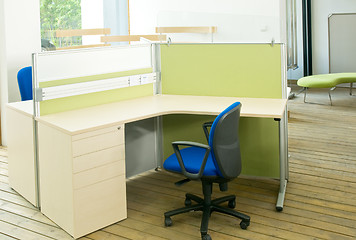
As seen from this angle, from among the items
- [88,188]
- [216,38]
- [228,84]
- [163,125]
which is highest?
[216,38]

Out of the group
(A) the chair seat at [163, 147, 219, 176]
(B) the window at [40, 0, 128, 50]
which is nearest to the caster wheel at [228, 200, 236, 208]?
(A) the chair seat at [163, 147, 219, 176]

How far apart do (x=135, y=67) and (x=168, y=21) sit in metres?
0.51

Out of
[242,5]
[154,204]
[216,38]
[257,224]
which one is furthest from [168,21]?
[242,5]

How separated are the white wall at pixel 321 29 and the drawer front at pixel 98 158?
20.9 ft

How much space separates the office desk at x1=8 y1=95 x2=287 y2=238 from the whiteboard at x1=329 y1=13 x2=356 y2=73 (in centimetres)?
562

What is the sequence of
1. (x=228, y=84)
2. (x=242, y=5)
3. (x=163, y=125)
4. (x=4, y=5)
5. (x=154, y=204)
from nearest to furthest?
(x=154, y=204) < (x=228, y=84) < (x=163, y=125) < (x=4, y=5) < (x=242, y=5)

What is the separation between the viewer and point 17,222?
347cm

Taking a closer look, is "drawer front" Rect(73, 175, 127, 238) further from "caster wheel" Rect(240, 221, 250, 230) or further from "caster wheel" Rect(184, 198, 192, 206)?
"caster wheel" Rect(240, 221, 250, 230)

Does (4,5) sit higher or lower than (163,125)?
higher

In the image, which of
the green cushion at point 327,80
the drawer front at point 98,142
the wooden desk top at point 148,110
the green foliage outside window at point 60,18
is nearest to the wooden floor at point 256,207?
the drawer front at point 98,142

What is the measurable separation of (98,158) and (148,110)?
0.63 metres

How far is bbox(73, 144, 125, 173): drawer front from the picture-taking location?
10.3 feet

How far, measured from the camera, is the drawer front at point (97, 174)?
316 centimetres

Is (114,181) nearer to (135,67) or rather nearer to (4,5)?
(135,67)
